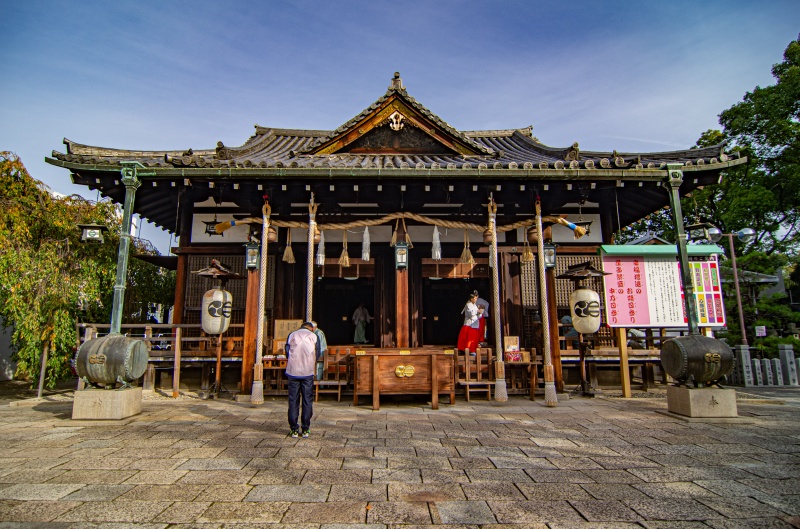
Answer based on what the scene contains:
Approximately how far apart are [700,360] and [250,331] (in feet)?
29.8

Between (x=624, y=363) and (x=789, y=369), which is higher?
(x=624, y=363)

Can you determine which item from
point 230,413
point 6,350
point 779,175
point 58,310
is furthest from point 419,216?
point 779,175

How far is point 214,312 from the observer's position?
31.7 feet

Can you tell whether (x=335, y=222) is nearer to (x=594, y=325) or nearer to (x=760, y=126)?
(x=594, y=325)

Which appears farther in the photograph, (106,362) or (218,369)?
(218,369)

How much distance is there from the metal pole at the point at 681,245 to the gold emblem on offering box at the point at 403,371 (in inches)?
217

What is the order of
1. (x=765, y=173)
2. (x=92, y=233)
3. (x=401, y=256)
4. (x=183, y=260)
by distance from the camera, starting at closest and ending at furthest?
(x=92, y=233) < (x=401, y=256) < (x=183, y=260) < (x=765, y=173)

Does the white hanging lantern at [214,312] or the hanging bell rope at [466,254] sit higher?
the hanging bell rope at [466,254]

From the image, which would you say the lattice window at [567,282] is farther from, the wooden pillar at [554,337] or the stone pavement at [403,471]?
the stone pavement at [403,471]

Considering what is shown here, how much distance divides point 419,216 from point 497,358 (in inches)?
151

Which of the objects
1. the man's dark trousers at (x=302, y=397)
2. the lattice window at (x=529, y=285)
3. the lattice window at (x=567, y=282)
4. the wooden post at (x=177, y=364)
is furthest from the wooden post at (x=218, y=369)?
the lattice window at (x=567, y=282)

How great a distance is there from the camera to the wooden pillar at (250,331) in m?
9.54

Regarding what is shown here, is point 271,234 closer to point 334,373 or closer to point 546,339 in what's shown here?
point 334,373

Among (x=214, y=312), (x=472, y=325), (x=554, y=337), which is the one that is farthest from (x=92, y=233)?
(x=554, y=337)
